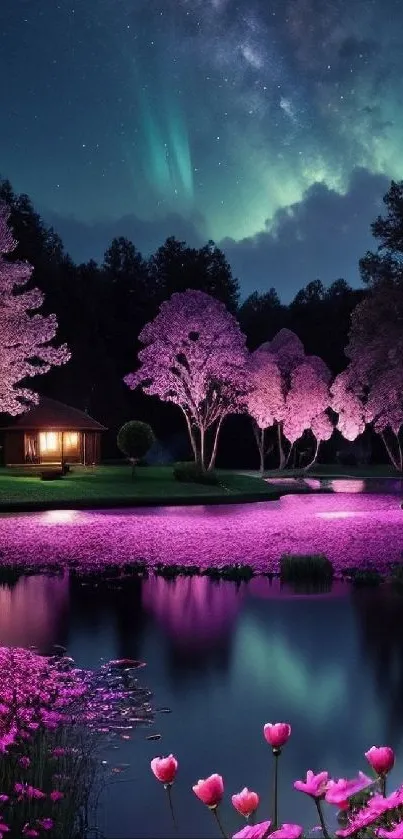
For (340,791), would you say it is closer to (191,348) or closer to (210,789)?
(210,789)

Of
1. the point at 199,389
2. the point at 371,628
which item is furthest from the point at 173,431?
the point at 371,628

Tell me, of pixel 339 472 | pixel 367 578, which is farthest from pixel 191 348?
pixel 367 578

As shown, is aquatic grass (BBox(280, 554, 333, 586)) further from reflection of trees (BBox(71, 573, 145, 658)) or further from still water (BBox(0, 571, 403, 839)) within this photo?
reflection of trees (BBox(71, 573, 145, 658))

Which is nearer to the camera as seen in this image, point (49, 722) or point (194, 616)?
point (49, 722)

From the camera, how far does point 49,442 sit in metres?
52.5

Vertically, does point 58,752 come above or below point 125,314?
below

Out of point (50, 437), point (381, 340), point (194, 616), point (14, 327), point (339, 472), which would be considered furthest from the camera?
point (339, 472)

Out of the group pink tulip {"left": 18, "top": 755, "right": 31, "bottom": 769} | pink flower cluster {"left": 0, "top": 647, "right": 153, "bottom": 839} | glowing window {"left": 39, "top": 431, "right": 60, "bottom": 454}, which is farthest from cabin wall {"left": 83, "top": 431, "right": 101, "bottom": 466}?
pink tulip {"left": 18, "top": 755, "right": 31, "bottom": 769}

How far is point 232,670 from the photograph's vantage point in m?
8.27

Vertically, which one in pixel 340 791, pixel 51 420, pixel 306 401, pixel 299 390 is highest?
pixel 299 390

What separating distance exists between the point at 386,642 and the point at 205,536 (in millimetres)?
10207

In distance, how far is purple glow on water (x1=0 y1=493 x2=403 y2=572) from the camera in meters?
A: 15.9

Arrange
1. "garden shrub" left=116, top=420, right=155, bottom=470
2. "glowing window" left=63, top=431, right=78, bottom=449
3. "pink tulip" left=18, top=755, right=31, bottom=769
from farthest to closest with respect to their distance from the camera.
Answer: "glowing window" left=63, top=431, right=78, bottom=449 → "garden shrub" left=116, top=420, right=155, bottom=470 → "pink tulip" left=18, top=755, right=31, bottom=769

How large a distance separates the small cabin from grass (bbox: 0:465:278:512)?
26.9ft
